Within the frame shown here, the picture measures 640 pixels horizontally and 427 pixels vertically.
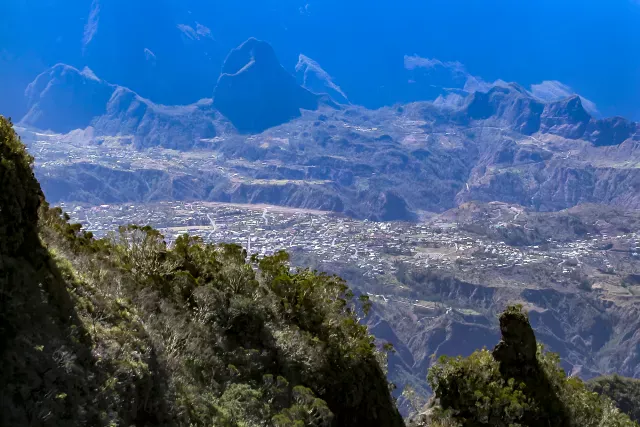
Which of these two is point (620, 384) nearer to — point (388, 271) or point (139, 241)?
point (139, 241)

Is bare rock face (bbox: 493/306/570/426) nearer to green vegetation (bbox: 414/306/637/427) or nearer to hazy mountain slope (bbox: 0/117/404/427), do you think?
green vegetation (bbox: 414/306/637/427)

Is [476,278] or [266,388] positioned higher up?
[476,278]

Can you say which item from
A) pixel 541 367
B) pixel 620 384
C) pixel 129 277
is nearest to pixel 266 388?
pixel 129 277

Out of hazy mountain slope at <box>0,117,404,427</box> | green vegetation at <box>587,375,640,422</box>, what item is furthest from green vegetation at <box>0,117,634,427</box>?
green vegetation at <box>587,375,640,422</box>

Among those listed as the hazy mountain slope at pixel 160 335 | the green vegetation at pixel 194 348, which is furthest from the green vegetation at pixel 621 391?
the hazy mountain slope at pixel 160 335

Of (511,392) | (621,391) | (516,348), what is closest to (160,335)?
(511,392)

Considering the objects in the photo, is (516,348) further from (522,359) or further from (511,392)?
(511,392)
